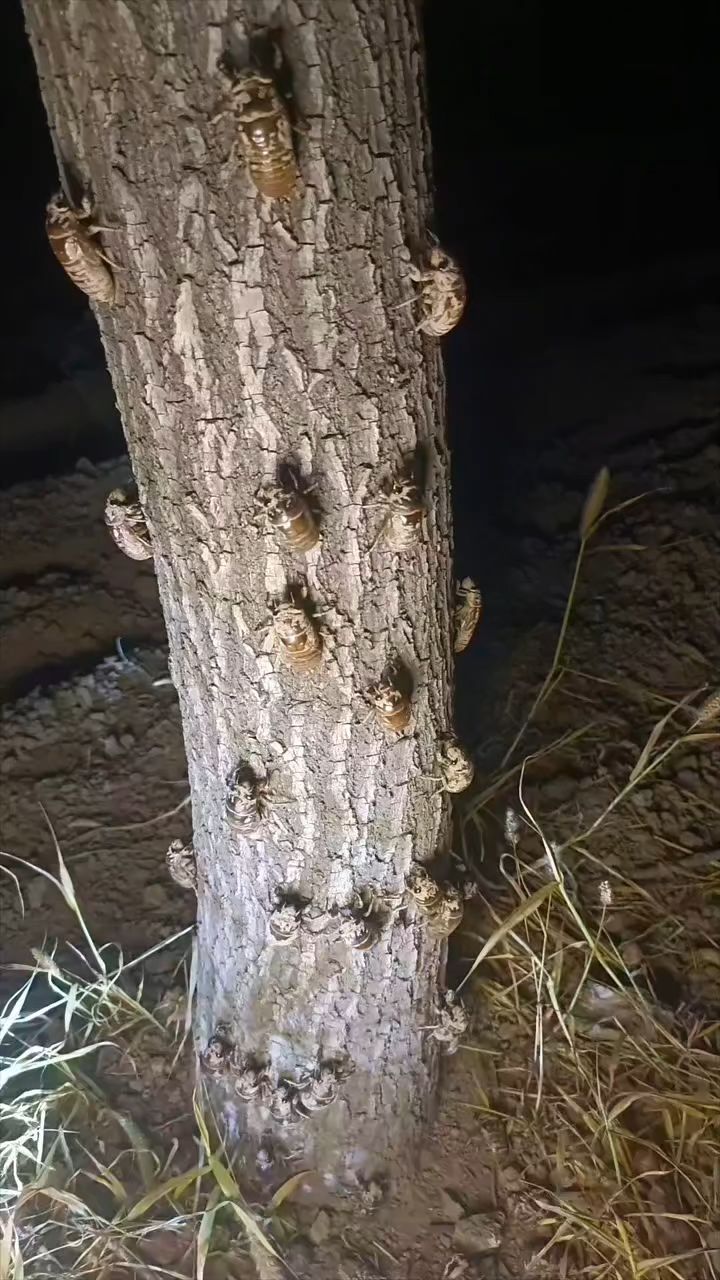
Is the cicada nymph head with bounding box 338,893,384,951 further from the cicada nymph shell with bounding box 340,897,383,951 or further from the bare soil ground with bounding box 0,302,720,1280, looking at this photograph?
the bare soil ground with bounding box 0,302,720,1280

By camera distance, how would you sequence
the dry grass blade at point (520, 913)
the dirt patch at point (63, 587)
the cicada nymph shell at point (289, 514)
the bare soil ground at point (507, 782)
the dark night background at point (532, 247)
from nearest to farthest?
the cicada nymph shell at point (289, 514), the bare soil ground at point (507, 782), the dry grass blade at point (520, 913), the dirt patch at point (63, 587), the dark night background at point (532, 247)

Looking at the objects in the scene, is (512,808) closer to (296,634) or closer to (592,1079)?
(592,1079)

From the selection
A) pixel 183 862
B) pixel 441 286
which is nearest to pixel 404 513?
pixel 441 286

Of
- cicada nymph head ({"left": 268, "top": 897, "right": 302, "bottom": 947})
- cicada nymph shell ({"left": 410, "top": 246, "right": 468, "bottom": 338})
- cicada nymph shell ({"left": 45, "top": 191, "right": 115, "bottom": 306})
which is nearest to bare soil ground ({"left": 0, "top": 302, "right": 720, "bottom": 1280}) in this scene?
cicada nymph head ({"left": 268, "top": 897, "right": 302, "bottom": 947})

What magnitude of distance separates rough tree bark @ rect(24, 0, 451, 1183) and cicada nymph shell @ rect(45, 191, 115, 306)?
0.01 meters

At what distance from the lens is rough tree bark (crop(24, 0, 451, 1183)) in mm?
889

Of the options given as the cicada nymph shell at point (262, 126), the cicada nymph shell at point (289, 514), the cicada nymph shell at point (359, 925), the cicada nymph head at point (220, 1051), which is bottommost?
the cicada nymph head at point (220, 1051)

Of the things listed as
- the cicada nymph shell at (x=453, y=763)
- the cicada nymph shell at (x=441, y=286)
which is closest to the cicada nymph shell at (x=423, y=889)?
the cicada nymph shell at (x=453, y=763)

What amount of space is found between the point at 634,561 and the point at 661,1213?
1726mm

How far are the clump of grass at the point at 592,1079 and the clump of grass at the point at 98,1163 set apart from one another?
0.49 metres

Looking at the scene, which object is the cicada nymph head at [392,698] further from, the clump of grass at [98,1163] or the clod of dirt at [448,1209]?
the clod of dirt at [448,1209]

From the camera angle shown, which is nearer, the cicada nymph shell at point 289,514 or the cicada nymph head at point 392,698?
the cicada nymph shell at point 289,514

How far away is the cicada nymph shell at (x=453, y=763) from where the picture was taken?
1.43 m

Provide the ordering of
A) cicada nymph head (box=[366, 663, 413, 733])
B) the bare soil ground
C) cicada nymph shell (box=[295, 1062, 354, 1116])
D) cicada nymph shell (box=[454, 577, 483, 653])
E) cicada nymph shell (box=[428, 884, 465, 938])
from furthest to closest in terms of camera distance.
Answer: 1. the bare soil ground
2. cicada nymph shell (box=[295, 1062, 354, 1116])
3. cicada nymph shell (box=[428, 884, 465, 938])
4. cicada nymph shell (box=[454, 577, 483, 653])
5. cicada nymph head (box=[366, 663, 413, 733])
